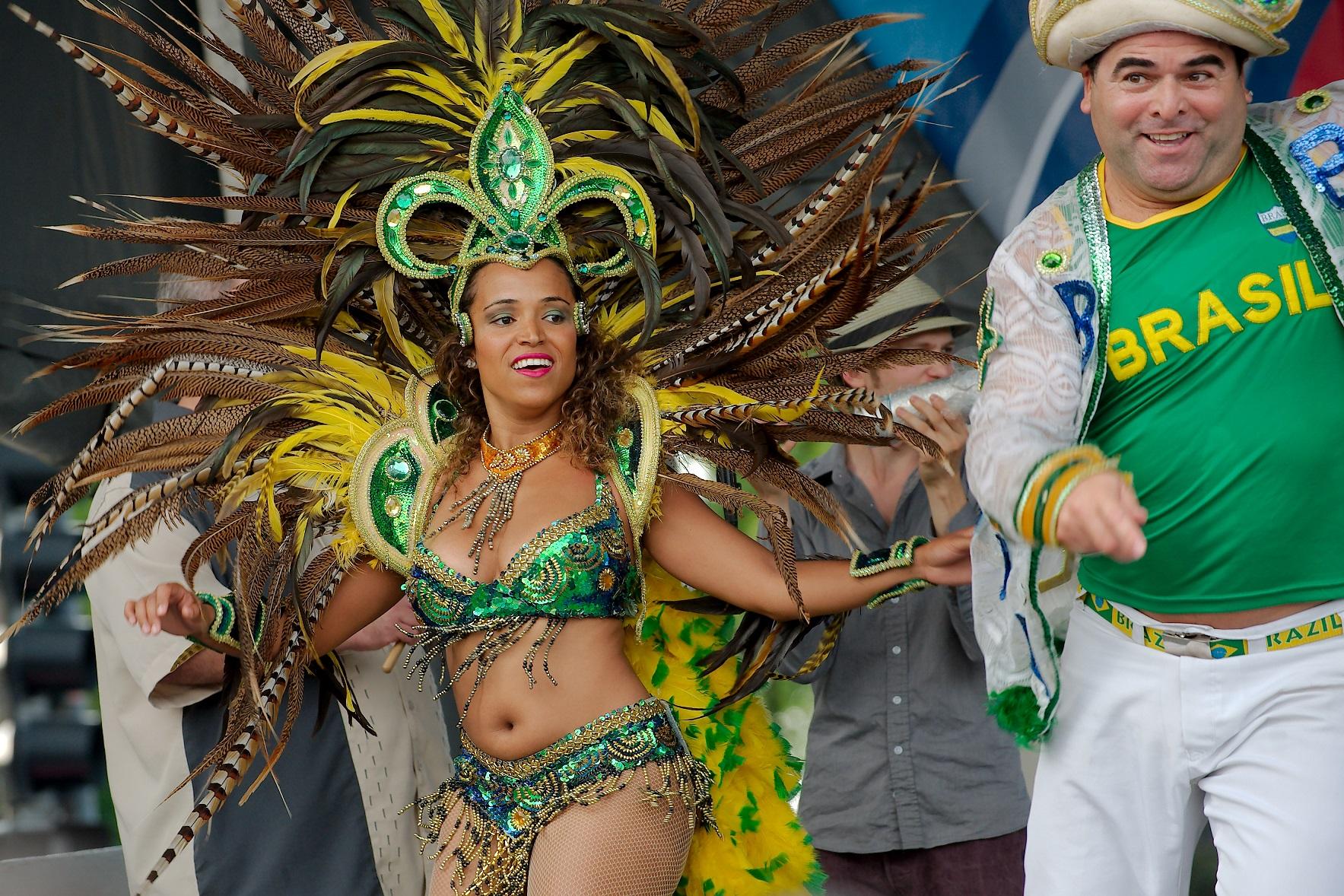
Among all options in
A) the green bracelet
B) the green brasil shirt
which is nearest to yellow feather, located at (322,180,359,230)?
the green bracelet

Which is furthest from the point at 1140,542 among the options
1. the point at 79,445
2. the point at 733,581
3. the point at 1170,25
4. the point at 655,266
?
the point at 79,445

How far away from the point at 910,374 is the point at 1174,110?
1.34 meters

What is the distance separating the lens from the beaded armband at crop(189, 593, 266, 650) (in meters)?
3.02

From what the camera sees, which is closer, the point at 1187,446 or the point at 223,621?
the point at 1187,446

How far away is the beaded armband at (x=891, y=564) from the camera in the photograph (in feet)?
9.15

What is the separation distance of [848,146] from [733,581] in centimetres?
103

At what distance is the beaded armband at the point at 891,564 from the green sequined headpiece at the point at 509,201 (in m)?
0.78

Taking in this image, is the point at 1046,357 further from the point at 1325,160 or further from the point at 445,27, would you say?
the point at 445,27

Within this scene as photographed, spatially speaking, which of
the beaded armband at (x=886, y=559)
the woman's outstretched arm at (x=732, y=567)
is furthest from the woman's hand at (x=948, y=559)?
the woman's outstretched arm at (x=732, y=567)

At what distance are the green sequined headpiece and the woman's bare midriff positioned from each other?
67 centimetres

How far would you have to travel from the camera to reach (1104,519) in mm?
1860

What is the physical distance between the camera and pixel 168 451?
3.21m

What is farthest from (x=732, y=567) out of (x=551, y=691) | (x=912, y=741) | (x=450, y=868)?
(x=450, y=868)

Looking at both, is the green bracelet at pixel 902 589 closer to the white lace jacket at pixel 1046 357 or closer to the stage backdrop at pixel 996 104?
the white lace jacket at pixel 1046 357
